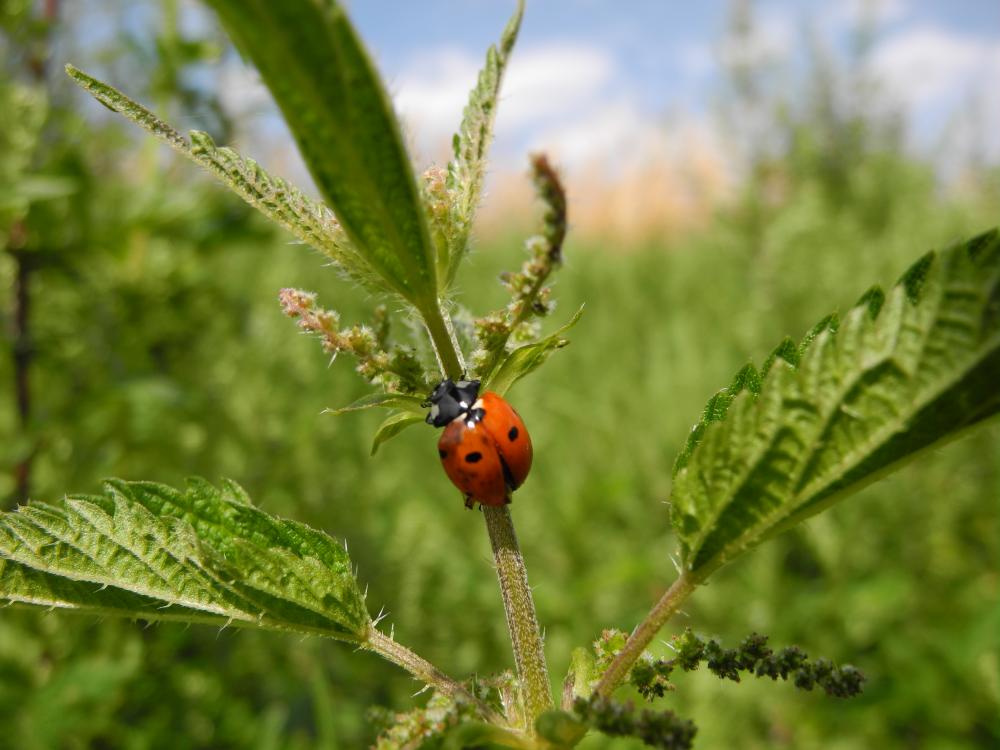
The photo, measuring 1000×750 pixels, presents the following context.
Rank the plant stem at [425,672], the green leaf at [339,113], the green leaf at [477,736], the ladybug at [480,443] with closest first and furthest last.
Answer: the green leaf at [339,113], the green leaf at [477,736], the plant stem at [425,672], the ladybug at [480,443]

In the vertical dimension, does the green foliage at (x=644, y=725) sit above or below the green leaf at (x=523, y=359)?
below

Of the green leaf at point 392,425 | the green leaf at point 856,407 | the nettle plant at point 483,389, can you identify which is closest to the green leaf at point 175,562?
the nettle plant at point 483,389

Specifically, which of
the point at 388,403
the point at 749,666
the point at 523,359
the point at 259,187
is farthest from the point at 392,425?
the point at 749,666

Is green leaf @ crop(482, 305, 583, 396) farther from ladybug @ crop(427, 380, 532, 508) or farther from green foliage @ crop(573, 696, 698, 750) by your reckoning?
green foliage @ crop(573, 696, 698, 750)

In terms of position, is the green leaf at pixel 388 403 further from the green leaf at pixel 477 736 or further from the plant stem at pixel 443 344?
the green leaf at pixel 477 736

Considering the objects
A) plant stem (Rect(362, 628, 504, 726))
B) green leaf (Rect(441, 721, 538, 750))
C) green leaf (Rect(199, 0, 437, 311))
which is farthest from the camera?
plant stem (Rect(362, 628, 504, 726))

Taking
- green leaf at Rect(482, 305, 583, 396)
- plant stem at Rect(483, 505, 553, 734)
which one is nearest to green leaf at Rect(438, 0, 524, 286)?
green leaf at Rect(482, 305, 583, 396)

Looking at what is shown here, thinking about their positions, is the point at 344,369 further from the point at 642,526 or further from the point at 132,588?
the point at 132,588
